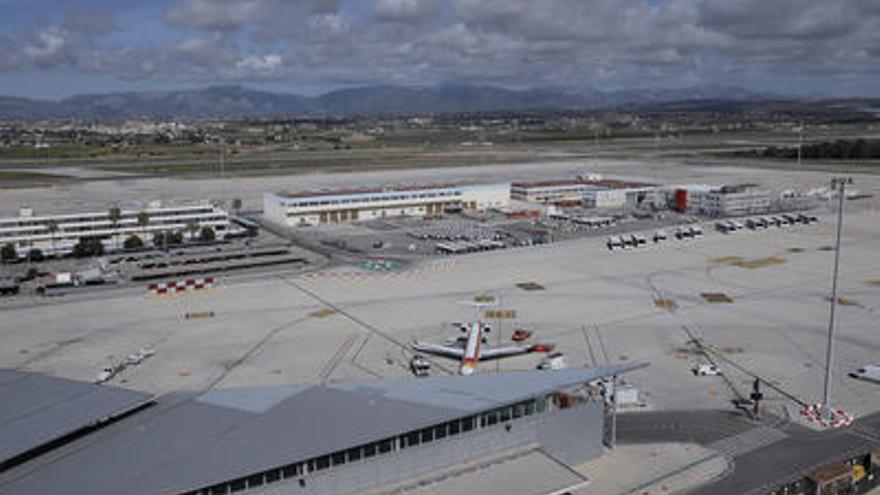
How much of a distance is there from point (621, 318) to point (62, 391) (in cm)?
3761

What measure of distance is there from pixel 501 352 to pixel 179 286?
31716 mm

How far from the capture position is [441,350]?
148ft

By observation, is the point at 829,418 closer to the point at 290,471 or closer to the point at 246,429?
the point at 290,471

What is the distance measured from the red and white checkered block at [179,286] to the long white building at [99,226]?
82.6 ft

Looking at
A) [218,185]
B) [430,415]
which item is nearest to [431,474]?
[430,415]

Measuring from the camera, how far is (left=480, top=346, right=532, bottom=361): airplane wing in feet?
146

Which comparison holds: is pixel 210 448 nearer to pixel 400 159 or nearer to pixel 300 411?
pixel 300 411

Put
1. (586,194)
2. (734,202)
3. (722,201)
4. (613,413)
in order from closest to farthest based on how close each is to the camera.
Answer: (613,413) → (722,201) → (734,202) → (586,194)

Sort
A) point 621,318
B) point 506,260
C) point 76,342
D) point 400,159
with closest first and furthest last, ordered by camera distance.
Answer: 1. point 76,342
2. point 621,318
3. point 506,260
4. point 400,159

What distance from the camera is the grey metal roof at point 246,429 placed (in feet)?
70.0

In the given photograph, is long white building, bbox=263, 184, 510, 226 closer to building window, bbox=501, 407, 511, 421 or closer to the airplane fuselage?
the airplane fuselage

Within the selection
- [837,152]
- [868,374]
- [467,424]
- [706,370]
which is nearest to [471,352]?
[706,370]

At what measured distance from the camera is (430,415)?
83.7 ft

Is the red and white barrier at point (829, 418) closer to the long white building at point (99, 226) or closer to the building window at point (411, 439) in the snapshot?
the building window at point (411, 439)
